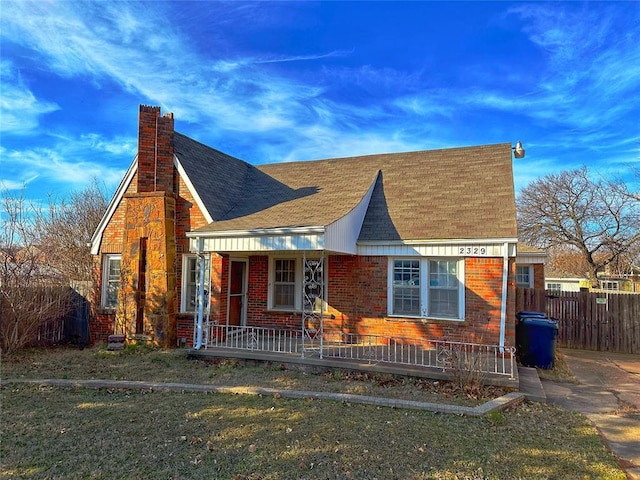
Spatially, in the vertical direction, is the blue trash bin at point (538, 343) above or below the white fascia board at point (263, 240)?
below

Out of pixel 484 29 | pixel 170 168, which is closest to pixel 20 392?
pixel 170 168

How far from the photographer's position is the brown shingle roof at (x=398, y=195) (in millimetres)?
10367

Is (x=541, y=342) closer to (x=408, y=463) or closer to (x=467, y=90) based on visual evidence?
(x=408, y=463)

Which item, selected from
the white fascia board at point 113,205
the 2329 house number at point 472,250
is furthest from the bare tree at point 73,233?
the 2329 house number at point 472,250

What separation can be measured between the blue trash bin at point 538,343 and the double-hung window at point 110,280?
37.7 ft

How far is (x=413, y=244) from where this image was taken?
10570 millimetres

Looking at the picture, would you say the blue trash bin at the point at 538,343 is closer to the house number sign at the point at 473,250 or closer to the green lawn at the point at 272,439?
the house number sign at the point at 473,250

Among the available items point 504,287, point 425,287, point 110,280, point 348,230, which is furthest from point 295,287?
point 110,280

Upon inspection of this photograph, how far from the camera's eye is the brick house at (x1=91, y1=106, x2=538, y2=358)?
32.6ft

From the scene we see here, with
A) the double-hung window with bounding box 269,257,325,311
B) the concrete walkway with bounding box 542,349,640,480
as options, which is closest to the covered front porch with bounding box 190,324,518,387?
the double-hung window with bounding box 269,257,325,311

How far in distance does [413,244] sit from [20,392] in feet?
28.9

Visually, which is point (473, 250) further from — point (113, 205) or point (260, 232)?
point (113, 205)

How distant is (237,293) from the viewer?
12109mm

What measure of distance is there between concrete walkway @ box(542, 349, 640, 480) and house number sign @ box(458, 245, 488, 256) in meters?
3.14
